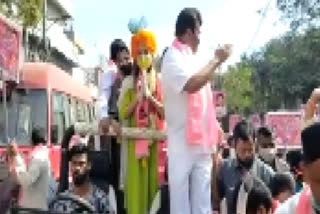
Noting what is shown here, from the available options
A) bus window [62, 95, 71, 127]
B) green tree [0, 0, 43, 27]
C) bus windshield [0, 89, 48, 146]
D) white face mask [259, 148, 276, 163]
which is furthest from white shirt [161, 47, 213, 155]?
green tree [0, 0, 43, 27]

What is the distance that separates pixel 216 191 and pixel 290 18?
125 feet

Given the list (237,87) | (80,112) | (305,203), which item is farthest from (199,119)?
(237,87)

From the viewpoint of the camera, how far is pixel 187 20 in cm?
558

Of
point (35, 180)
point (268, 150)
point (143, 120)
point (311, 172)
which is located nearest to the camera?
point (311, 172)

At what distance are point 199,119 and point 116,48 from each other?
1491 millimetres

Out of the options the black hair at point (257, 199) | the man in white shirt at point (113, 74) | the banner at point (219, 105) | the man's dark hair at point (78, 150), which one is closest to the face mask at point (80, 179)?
the man's dark hair at point (78, 150)

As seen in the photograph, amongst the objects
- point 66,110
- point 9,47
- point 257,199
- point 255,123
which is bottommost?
point 257,199

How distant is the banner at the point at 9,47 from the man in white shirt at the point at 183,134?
18.1 feet

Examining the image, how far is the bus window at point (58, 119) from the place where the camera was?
14.9 m

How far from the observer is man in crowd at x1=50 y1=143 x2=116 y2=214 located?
598cm

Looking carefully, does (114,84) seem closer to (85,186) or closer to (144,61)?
(144,61)

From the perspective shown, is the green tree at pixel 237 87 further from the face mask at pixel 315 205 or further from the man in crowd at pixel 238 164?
the face mask at pixel 315 205

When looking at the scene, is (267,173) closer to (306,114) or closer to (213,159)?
(213,159)

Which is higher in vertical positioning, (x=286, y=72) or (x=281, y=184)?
(x=286, y=72)
